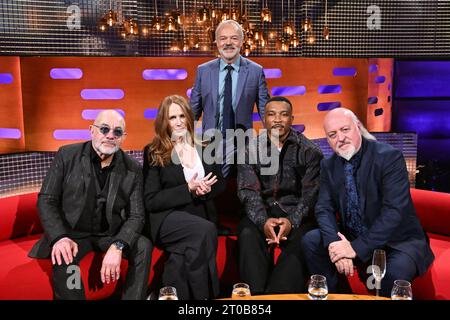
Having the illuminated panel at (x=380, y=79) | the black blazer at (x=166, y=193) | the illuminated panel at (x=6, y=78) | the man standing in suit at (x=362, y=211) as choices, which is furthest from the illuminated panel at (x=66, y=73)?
the illuminated panel at (x=380, y=79)

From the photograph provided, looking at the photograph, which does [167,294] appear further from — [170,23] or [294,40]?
[294,40]

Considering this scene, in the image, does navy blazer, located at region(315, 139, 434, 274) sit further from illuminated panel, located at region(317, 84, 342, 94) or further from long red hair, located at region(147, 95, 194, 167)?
illuminated panel, located at region(317, 84, 342, 94)

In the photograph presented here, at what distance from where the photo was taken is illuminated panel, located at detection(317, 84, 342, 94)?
7.60m

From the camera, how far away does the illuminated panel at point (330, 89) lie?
7602mm

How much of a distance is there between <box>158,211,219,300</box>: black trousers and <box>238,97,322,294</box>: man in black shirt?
0.19 meters

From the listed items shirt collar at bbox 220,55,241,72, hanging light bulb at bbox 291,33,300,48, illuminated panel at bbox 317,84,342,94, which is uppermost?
hanging light bulb at bbox 291,33,300,48

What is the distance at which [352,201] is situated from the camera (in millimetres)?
2906

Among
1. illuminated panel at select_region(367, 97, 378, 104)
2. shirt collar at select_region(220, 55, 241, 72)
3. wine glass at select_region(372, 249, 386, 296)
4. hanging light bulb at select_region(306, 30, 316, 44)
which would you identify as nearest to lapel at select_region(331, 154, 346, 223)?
wine glass at select_region(372, 249, 386, 296)

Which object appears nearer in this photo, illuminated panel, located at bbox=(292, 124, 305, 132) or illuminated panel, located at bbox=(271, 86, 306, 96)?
illuminated panel, located at bbox=(271, 86, 306, 96)

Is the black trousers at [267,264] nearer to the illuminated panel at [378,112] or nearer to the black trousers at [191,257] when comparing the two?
the black trousers at [191,257]

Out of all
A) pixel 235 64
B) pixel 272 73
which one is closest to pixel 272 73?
pixel 272 73

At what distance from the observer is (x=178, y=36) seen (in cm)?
678

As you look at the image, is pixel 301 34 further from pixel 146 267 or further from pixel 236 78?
pixel 146 267

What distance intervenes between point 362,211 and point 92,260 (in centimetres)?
156
